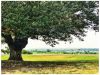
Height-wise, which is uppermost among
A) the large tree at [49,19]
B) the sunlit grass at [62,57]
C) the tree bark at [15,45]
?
the large tree at [49,19]

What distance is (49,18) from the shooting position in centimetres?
852

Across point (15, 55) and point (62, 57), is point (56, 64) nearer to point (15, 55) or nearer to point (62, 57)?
point (62, 57)

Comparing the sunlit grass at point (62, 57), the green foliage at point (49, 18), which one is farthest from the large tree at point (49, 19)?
the sunlit grass at point (62, 57)

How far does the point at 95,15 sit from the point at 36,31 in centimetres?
119

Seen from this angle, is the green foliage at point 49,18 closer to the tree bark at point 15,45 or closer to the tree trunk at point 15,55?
the tree bark at point 15,45

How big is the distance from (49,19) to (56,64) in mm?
883

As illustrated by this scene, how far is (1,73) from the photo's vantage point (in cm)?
844

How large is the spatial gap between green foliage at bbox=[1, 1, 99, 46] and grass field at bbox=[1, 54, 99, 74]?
339 millimetres

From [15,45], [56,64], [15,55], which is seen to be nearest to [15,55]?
[15,55]

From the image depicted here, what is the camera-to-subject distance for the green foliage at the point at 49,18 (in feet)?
28.0

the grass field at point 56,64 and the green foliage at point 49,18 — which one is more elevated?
the green foliage at point 49,18

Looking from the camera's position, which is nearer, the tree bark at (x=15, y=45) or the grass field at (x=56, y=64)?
the grass field at (x=56, y=64)

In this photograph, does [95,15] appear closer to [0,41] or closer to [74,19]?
[74,19]

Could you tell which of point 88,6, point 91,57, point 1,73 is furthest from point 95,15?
point 1,73
